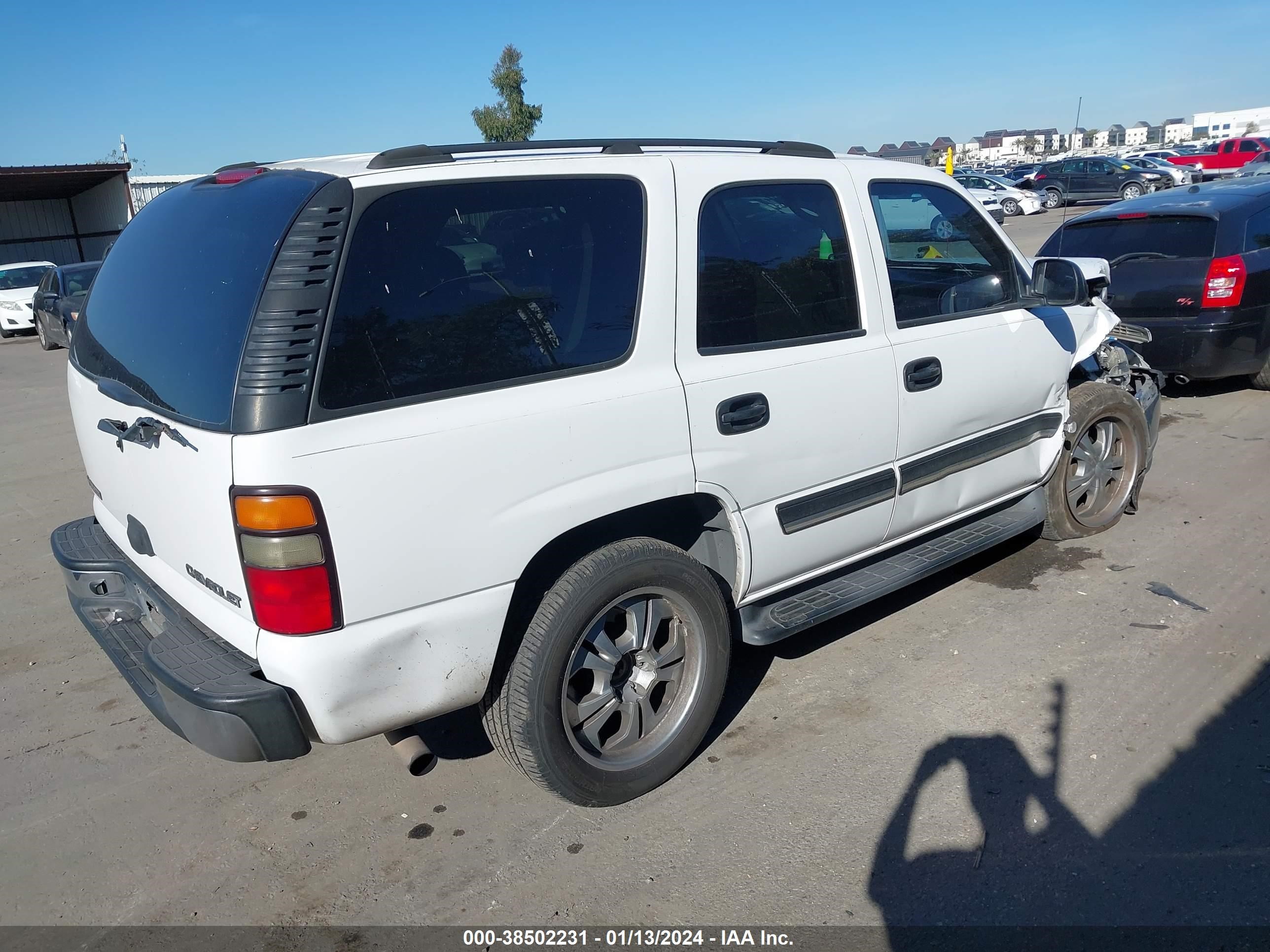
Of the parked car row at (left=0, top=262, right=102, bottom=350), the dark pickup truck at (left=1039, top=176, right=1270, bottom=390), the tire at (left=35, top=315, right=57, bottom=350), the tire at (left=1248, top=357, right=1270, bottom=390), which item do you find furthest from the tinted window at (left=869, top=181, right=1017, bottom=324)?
the tire at (left=35, top=315, right=57, bottom=350)

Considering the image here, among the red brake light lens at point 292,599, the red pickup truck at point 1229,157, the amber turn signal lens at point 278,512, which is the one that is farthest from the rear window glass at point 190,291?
the red pickup truck at point 1229,157

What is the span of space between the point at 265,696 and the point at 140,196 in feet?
106

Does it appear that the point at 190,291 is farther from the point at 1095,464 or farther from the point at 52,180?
the point at 52,180

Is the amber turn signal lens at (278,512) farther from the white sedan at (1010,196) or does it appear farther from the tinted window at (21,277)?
the white sedan at (1010,196)

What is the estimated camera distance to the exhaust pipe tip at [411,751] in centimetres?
288

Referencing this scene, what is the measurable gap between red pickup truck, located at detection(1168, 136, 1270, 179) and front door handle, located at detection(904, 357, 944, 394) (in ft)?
124

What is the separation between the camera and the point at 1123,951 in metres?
2.54

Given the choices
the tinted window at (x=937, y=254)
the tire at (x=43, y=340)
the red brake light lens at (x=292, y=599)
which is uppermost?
the tinted window at (x=937, y=254)

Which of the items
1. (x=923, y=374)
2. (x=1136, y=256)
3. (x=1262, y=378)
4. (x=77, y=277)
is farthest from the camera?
(x=77, y=277)

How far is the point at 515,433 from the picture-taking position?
8.97 ft

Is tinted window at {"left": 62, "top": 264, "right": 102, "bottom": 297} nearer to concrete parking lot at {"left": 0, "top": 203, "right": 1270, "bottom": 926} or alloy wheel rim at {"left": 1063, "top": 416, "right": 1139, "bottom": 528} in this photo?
concrete parking lot at {"left": 0, "top": 203, "right": 1270, "bottom": 926}

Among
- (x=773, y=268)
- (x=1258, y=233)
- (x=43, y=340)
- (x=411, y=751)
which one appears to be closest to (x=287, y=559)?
(x=411, y=751)

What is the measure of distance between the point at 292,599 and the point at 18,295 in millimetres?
20631

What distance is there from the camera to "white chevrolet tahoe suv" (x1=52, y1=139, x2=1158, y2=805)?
2529mm
